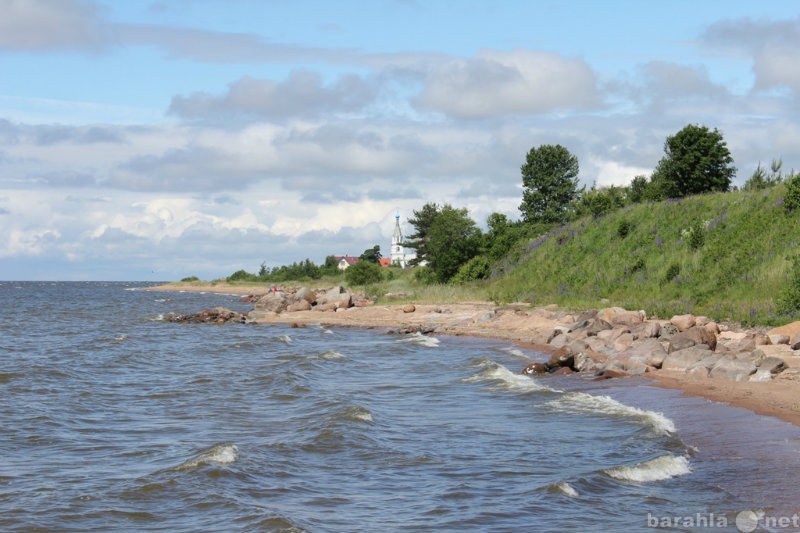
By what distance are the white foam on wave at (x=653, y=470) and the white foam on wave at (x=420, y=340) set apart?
62.1 feet

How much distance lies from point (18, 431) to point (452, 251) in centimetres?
4157

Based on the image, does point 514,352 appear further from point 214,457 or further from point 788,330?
point 214,457

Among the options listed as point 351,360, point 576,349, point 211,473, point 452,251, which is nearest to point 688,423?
point 211,473

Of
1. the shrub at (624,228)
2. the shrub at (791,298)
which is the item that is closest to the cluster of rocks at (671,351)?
the shrub at (791,298)

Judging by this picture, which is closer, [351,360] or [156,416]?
[156,416]

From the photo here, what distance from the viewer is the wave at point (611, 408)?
14.4m

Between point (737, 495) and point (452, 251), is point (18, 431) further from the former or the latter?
point (452, 251)

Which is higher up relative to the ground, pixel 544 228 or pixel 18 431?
pixel 544 228

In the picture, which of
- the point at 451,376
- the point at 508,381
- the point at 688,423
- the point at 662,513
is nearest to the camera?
the point at 662,513

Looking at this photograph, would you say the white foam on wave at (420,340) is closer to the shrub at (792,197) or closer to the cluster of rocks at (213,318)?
the cluster of rocks at (213,318)

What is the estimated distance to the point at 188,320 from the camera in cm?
4788

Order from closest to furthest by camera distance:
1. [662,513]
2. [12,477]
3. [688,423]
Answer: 1. [662,513]
2. [12,477]
3. [688,423]

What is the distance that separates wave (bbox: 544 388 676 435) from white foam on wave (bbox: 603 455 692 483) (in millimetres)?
1934

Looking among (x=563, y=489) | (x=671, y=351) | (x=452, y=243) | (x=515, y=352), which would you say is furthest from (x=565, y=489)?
(x=452, y=243)
